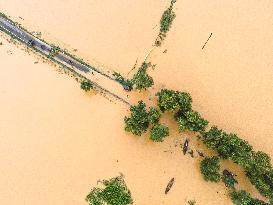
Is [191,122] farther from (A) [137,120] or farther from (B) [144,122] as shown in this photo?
(A) [137,120]

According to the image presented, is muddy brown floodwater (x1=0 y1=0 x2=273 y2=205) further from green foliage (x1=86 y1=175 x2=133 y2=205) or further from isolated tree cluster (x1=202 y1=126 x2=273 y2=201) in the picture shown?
isolated tree cluster (x1=202 y1=126 x2=273 y2=201)

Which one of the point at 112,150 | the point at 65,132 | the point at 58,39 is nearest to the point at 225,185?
the point at 112,150

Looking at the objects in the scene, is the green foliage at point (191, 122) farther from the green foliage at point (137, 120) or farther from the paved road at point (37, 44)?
the paved road at point (37, 44)

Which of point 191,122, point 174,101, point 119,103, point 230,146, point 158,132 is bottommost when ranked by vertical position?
point 230,146

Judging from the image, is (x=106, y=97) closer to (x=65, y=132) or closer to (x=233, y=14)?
(x=65, y=132)

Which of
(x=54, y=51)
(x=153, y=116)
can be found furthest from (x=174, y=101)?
(x=54, y=51)

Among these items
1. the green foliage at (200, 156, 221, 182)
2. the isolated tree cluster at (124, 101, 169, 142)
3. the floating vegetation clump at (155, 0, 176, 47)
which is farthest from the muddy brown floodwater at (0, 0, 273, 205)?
the isolated tree cluster at (124, 101, 169, 142)

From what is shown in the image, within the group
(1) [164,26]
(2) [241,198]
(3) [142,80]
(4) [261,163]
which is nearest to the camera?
(4) [261,163]
